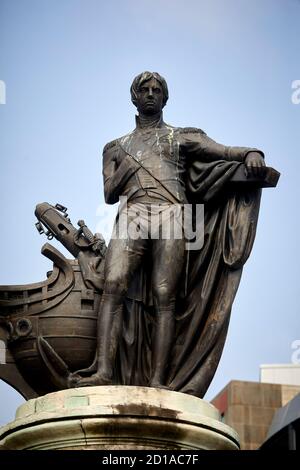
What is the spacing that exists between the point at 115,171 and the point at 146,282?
151 centimetres

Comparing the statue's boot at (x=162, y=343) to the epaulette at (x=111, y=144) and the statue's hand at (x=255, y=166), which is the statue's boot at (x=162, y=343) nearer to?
the statue's hand at (x=255, y=166)

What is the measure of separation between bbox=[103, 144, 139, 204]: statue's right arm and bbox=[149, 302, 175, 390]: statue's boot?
1.70 metres

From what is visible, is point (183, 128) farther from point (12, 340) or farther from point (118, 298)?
point (12, 340)

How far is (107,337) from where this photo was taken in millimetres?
13109

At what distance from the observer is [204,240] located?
14.0m

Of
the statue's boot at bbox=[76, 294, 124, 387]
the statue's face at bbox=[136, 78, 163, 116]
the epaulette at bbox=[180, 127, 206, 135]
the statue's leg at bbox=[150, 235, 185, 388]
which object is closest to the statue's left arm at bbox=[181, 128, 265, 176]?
the epaulette at bbox=[180, 127, 206, 135]

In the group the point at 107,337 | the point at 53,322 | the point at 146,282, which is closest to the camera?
the point at 107,337

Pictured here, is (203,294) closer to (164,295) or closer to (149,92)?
(164,295)

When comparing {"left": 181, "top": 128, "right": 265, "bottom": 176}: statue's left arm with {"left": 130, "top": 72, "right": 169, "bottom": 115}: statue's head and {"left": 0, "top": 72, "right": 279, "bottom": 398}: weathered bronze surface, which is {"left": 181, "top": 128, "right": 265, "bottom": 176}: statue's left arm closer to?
{"left": 0, "top": 72, "right": 279, "bottom": 398}: weathered bronze surface

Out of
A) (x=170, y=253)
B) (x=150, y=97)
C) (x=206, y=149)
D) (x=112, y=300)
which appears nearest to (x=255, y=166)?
(x=206, y=149)

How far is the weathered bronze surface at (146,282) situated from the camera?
13273 mm
